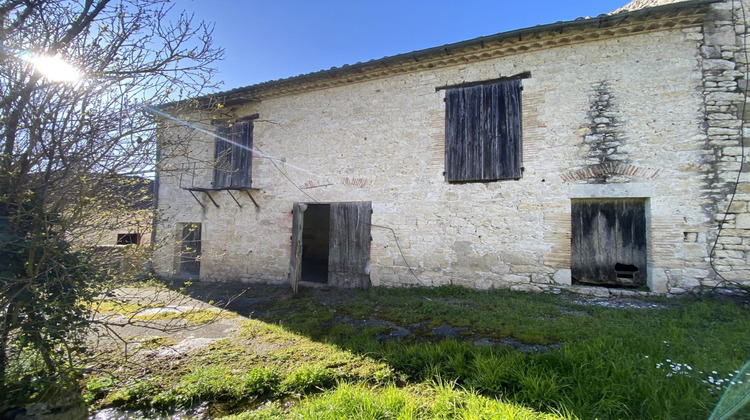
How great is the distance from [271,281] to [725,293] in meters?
8.21

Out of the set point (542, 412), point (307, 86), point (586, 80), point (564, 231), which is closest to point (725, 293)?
point (564, 231)

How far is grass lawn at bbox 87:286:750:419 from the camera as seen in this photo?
2.35 meters

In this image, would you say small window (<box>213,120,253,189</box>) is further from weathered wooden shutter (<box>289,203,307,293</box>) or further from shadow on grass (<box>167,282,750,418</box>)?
shadow on grass (<box>167,282,750,418</box>)

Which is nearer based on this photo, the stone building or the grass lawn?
the grass lawn

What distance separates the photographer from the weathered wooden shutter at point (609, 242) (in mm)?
5332

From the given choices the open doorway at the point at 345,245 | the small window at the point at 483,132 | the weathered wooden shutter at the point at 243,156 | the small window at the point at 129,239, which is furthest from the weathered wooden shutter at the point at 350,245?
the small window at the point at 129,239

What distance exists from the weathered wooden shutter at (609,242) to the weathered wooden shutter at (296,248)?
5.31 metres

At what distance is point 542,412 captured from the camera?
2.24 metres

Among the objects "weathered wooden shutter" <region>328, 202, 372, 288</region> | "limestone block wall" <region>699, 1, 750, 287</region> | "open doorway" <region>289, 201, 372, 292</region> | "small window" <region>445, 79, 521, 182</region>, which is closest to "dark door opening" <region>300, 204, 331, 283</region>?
"open doorway" <region>289, 201, 372, 292</region>

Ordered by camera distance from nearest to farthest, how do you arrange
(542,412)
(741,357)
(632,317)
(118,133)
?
(542,412), (118,133), (741,357), (632,317)

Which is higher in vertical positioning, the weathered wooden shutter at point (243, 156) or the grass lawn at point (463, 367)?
→ the weathered wooden shutter at point (243, 156)

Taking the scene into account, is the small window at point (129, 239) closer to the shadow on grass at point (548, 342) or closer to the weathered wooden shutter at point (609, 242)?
the shadow on grass at point (548, 342)

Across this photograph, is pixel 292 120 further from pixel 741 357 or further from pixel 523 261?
pixel 741 357

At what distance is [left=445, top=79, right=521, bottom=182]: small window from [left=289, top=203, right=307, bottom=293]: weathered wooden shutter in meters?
3.35
